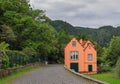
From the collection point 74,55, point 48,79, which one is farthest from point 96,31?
point 48,79

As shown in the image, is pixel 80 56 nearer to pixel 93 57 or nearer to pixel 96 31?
pixel 93 57

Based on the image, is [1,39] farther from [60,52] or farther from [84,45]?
[60,52]

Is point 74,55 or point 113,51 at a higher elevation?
point 113,51

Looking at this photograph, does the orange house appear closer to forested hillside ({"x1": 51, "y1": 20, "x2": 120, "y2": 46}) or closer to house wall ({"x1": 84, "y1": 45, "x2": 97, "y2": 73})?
house wall ({"x1": 84, "y1": 45, "x2": 97, "y2": 73})

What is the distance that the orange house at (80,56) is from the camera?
290ft

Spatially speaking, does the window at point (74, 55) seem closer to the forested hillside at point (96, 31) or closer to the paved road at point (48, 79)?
the paved road at point (48, 79)

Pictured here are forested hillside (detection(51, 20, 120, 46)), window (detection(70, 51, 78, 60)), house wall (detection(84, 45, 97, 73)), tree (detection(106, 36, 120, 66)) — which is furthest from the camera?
forested hillside (detection(51, 20, 120, 46))

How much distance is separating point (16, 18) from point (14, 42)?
15.4 ft

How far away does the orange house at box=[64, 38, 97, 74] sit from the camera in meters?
88.2

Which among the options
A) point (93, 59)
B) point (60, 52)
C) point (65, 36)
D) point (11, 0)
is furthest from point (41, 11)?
point (65, 36)

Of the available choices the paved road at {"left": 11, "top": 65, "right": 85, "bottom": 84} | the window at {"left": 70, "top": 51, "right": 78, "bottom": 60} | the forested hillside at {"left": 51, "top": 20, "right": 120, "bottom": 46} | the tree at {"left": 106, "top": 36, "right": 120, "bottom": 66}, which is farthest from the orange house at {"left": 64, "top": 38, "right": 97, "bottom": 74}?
the forested hillside at {"left": 51, "top": 20, "right": 120, "bottom": 46}

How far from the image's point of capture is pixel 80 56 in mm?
88812

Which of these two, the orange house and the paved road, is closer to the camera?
the paved road

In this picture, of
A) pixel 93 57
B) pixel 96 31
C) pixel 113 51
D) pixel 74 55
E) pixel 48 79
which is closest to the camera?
pixel 48 79
